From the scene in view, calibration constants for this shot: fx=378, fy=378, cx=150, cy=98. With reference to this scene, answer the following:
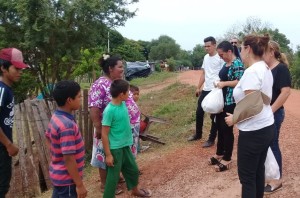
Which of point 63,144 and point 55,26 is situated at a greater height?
point 55,26

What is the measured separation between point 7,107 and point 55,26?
6679 mm

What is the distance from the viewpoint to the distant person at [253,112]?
3.08 meters

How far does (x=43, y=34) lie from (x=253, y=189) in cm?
766

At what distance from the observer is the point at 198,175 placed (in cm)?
498

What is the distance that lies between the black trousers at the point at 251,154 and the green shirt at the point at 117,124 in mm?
1311

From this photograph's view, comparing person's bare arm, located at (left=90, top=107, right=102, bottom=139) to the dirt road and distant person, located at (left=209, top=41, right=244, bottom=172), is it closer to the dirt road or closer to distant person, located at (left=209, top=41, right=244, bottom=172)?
the dirt road

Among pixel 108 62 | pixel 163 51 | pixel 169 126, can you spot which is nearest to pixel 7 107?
pixel 108 62

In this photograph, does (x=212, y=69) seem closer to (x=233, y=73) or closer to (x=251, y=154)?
(x=233, y=73)

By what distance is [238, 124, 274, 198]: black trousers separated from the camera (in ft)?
10.3

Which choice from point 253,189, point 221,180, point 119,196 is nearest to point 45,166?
point 119,196

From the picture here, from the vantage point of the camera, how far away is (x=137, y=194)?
4496 millimetres

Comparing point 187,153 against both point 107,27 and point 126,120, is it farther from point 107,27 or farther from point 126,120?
point 107,27

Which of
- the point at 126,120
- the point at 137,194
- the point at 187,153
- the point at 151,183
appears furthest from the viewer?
the point at 187,153

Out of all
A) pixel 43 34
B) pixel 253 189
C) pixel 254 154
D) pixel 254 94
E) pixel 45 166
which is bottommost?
pixel 45 166
